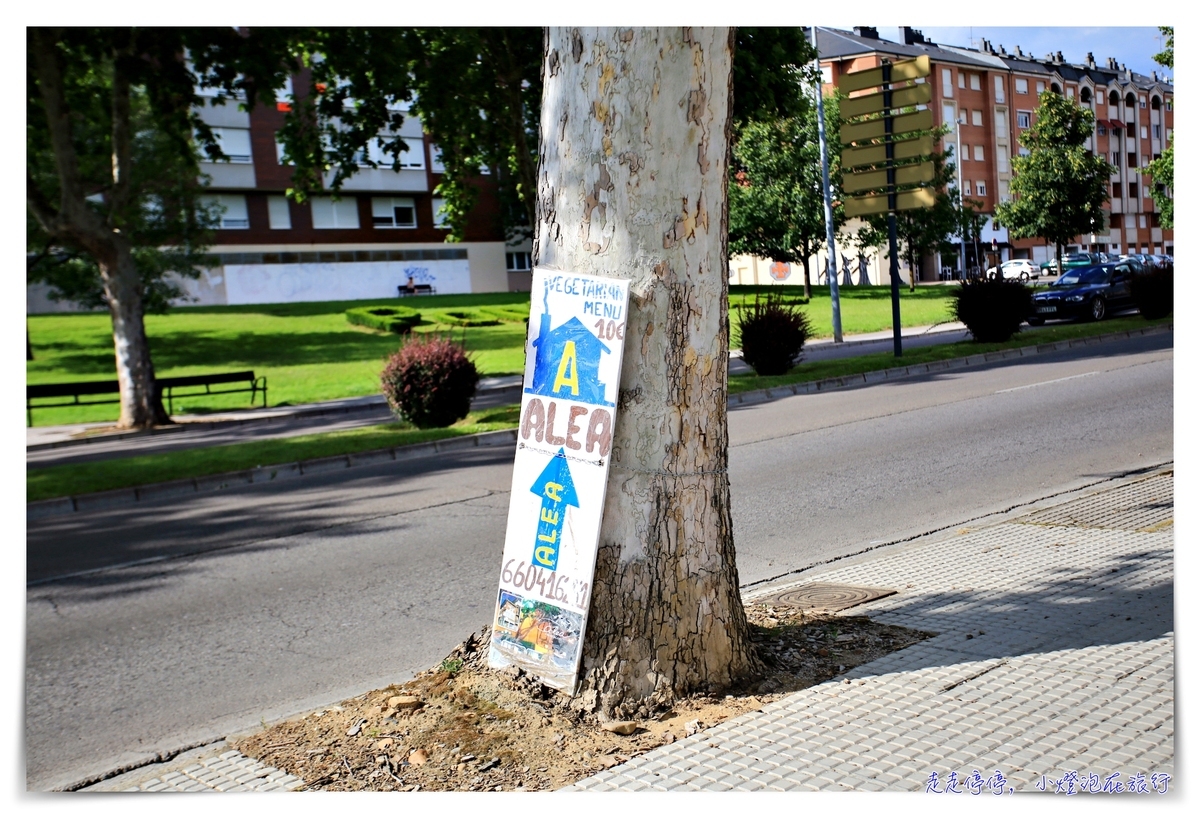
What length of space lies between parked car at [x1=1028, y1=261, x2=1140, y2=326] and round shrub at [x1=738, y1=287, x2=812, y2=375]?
374 inches

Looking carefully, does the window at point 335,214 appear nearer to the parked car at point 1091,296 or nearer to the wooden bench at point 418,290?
the wooden bench at point 418,290

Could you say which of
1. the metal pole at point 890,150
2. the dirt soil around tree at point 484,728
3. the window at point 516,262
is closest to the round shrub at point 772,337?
the metal pole at point 890,150

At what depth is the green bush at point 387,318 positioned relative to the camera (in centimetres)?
3938

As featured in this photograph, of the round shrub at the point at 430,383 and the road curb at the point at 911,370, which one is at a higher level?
the round shrub at the point at 430,383

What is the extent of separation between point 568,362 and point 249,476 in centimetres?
912

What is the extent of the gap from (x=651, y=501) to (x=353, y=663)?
6.71 feet

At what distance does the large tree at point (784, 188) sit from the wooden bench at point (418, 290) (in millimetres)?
21081

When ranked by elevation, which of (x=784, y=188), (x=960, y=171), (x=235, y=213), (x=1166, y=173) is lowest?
(x=1166, y=173)

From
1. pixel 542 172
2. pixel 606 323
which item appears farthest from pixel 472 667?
pixel 542 172

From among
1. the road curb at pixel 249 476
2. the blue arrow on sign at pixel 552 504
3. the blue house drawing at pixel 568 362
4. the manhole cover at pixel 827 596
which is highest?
the blue house drawing at pixel 568 362

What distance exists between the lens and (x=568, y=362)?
13.5ft

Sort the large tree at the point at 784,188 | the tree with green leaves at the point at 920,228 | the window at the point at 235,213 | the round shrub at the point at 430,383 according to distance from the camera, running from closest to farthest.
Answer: the round shrub at the point at 430,383 < the tree with green leaves at the point at 920,228 < the large tree at the point at 784,188 < the window at the point at 235,213

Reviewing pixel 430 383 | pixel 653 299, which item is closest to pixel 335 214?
pixel 430 383

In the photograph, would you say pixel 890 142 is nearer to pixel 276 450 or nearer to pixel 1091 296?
pixel 1091 296
